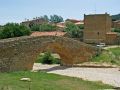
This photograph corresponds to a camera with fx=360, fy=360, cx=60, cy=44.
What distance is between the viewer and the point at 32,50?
2605 cm

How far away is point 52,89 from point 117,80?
28.7 feet

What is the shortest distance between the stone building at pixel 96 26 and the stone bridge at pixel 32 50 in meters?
24.6

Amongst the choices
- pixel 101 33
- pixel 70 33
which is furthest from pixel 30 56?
pixel 70 33

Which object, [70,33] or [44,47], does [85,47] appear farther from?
[70,33]

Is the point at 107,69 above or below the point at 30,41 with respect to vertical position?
below

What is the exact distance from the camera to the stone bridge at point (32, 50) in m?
23.1

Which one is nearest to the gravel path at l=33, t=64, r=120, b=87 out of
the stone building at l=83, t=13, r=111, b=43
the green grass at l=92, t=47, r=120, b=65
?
the green grass at l=92, t=47, r=120, b=65

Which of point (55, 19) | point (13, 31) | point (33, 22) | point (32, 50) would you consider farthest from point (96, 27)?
point (55, 19)

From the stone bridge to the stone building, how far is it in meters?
24.6

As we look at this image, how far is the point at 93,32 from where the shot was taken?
6012 cm

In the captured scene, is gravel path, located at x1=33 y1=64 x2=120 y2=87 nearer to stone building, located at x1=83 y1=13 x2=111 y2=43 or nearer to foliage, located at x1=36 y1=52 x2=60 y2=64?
foliage, located at x1=36 y1=52 x2=60 y2=64

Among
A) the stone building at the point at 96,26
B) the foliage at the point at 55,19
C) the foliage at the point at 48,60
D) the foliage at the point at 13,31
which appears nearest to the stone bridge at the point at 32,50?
the foliage at the point at 48,60

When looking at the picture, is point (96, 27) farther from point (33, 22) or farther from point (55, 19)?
point (55, 19)

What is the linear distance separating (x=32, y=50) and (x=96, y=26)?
116 feet
